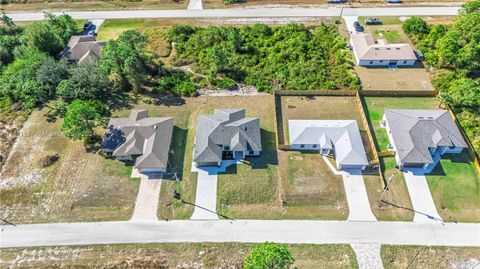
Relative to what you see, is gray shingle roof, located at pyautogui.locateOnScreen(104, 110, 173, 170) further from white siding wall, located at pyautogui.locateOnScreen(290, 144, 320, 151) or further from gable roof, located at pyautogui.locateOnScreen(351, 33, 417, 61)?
gable roof, located at pyautogui.locateOnScreen(351, 33, 417, 61)

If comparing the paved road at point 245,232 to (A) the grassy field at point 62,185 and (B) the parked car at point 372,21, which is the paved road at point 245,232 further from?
(B) the parked car at point 372,21

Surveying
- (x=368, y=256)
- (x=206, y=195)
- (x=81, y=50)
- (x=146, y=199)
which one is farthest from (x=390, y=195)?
(x=81, y=50)

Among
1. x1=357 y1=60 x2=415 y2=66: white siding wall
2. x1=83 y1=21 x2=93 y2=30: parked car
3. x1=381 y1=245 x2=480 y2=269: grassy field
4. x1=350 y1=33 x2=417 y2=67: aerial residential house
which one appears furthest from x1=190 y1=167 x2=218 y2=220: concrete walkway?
x1=83 y1=21 x2=93 y2=30: parked car

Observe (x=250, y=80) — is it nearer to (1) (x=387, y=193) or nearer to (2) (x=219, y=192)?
(2) (x=219, y=192)

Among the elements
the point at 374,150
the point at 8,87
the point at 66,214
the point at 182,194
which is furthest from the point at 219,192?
the point at 8,87

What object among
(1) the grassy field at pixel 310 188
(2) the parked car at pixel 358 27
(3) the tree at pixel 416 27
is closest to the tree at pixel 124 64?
(1) the grassy field at pixel 310 188

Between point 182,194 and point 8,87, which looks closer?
point 182,194
